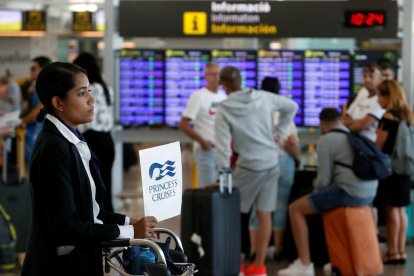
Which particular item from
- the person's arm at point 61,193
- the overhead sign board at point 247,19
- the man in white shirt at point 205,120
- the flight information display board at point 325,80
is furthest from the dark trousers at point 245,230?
the person's arm at point 61,193

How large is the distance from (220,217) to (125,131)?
134 inches

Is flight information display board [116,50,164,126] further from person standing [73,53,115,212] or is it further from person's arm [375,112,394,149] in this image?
person's arm [375,112,394,149]

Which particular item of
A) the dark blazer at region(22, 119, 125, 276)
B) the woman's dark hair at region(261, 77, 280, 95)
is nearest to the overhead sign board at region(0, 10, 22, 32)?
the woman's dark hair at region(261, 77, 280, 95)

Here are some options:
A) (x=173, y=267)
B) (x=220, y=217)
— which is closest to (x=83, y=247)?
(x=173, y=267)

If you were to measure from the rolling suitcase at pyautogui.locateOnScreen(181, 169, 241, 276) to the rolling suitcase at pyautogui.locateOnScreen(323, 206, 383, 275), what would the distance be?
852 millimetres

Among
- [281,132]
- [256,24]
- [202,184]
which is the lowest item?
[202,184]

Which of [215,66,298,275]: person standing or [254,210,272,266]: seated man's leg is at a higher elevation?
[215,66,298,275]: person standing

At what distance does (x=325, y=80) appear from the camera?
11195 mm

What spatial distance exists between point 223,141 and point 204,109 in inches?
64.0

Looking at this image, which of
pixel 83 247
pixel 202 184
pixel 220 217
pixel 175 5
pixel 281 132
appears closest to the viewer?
pixel 83 247

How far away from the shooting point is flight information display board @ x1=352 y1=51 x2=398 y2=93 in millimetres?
11023

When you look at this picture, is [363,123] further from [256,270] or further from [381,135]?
[256,270]

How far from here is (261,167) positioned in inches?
331

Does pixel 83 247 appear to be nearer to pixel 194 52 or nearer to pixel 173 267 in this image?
pixel 173 267
